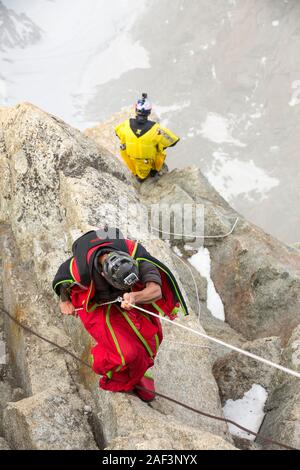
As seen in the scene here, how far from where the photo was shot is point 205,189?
1405 cm

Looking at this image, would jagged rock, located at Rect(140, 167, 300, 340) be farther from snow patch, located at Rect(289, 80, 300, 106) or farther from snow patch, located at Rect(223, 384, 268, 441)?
snow patch, located at Rect(289, 80, 300, 106)

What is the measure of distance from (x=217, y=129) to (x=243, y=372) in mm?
61133

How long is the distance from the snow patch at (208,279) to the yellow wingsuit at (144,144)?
3.47 m

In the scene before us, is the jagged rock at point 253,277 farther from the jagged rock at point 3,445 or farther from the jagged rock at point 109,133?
the jagged rock at point 3,445

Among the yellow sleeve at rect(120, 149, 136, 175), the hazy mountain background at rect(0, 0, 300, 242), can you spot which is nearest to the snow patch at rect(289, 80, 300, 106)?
the hazy mountain background at rect(0, 0, 300, 242)

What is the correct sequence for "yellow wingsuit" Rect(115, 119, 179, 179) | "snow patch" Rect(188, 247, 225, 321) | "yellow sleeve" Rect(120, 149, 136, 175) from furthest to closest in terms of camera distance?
"yellow sleeve" Rect(120, 149, 136, 175) → "yellow wingsuit" Rect(115, 119, 179, 179) → "snow patch" Rect(188, 247, 225, 321)

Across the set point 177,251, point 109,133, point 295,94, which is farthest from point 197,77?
point 177,251

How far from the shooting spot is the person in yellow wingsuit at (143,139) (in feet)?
42.6

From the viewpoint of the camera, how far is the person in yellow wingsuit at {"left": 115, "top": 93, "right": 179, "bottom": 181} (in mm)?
12977

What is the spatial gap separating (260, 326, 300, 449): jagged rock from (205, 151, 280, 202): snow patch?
5152 cm

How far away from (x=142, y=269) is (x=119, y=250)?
1.26 ft

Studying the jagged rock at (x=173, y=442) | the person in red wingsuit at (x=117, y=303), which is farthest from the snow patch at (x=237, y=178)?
the jagged rock at (x=173, y=442)

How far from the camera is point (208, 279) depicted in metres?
11.8

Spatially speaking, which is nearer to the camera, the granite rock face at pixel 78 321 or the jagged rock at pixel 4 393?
the granite rock face at pixel 78 321
